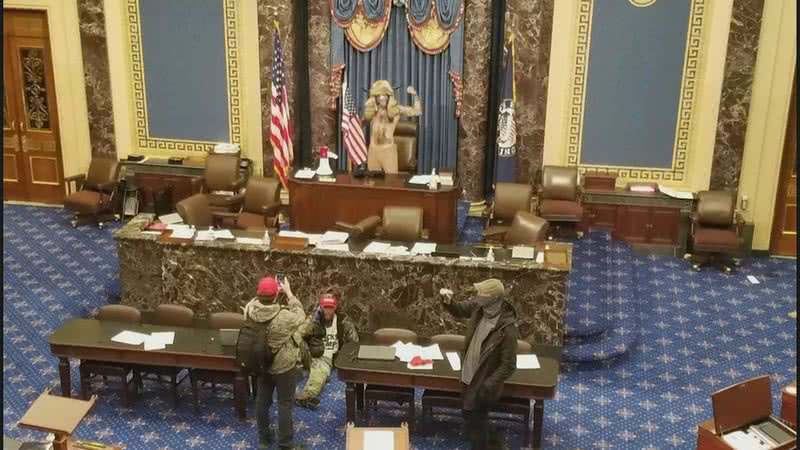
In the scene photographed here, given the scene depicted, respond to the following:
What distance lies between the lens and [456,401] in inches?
285

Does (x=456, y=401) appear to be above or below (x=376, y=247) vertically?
below

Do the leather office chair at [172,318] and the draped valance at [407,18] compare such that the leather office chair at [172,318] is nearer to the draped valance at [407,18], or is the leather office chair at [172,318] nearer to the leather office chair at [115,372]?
the leather office chair at [115,372]

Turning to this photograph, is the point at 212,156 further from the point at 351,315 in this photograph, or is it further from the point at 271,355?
the point at 271,355

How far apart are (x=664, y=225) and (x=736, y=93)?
2.04 meters

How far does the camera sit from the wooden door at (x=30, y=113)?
43.6ft

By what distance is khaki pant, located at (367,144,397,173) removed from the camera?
11648 mm

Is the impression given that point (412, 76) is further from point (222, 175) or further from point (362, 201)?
point (222, 175)

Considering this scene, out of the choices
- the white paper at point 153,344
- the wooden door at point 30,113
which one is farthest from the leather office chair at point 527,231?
the wooden door at point 30,113

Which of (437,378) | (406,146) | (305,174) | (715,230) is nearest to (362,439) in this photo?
(437,378)

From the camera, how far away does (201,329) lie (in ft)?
26.3

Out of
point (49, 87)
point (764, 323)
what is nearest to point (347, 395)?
point (764, 323)

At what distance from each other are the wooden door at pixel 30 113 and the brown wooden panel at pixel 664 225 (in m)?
9.47

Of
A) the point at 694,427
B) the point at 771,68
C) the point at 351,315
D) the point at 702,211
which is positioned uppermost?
the point at 771,68

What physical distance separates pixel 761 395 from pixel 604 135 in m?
6.55
